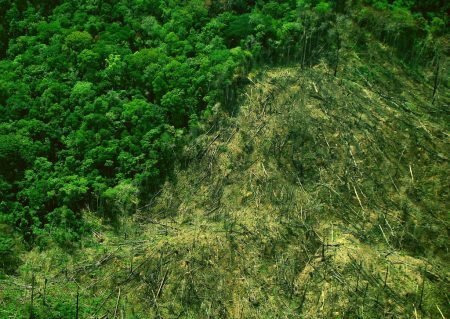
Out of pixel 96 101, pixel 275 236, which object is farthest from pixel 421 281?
pixel 96 101

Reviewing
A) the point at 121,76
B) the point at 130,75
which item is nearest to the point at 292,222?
the point at 130,75

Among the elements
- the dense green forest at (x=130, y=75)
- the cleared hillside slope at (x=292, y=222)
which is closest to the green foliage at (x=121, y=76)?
the dense green forest at (x=130, y=75)

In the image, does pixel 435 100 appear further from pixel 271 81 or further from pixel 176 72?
pixel 176 72

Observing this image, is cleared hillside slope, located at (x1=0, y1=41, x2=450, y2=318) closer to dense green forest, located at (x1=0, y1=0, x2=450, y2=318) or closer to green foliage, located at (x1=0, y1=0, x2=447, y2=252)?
dense green forest, located at (x1=0, y1=0, x2=450, y2=318)

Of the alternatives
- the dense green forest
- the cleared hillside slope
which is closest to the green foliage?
the dense green forest

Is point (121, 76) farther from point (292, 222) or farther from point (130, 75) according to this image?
point (292, 222)

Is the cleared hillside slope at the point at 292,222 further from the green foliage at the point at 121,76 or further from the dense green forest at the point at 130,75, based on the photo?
the green foliage at the point at 121,76
